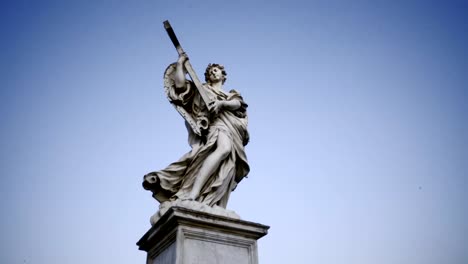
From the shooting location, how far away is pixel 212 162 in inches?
257

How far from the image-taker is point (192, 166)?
6668 millimetres

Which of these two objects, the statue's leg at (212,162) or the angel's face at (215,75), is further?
the angel's face at (215,75)

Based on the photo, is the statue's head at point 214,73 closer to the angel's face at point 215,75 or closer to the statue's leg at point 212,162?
the angel's face at point 215,75

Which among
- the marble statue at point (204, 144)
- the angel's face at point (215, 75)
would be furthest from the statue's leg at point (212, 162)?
the angel's face at point (215, 75)

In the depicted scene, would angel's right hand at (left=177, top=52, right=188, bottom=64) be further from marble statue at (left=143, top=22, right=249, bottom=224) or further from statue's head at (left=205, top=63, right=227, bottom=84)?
statue's head at (left=205, top=63, right=227, bottom=84)

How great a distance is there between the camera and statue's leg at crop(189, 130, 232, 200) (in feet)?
20.7

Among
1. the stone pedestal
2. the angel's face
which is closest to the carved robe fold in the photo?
the angel's face


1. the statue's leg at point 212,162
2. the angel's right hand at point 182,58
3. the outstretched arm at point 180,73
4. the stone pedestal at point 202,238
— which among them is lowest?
the stone pedestal at point 202,238

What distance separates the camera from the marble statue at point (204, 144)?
254 inches

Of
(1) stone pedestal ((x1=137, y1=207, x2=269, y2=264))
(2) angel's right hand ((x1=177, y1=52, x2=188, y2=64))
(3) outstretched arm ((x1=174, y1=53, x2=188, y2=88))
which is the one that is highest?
(2) angel's right hand ((x1=177, y1=52, x2=188, y2=64))

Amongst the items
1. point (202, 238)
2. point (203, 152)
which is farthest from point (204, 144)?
point (202, 238)

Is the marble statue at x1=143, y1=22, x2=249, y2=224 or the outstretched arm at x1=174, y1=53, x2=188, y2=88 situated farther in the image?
the outstretched arm at x1=174, y1=53, x2=188, y2=88

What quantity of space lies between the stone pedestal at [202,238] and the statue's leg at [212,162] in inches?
21.7

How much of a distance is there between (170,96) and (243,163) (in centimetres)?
166
